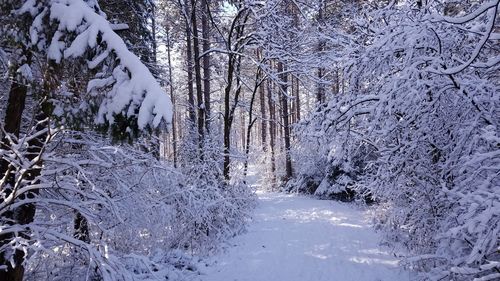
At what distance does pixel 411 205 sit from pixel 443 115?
5.99 ft

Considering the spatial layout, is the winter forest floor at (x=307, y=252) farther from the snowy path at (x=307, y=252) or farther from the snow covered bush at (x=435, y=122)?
the snow covered bush at (x=435, y=122)

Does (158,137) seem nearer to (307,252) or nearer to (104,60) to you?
(104,60)

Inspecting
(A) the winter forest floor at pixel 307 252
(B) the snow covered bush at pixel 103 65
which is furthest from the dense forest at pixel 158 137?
(A) the winter forest floor at pixel 307 252

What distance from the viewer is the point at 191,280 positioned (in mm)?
7012

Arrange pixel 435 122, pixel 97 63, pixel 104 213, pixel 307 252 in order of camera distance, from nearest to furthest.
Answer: pixel 97 63
pixel 435 122
pixel 104 213
pixel 307 252

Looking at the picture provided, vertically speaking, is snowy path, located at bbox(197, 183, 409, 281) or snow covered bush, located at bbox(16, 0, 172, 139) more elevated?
snow covered bush, located at bbox(16, 0, 172, 139)

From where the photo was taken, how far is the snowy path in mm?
7293

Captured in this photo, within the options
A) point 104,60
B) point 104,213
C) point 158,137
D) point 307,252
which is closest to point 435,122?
point 158,137

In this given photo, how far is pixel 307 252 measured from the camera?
341 inches

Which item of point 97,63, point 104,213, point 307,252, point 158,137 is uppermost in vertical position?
point 97,63

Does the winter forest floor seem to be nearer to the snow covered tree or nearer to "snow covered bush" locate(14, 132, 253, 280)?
"snow covered bush" locate(14, 132, 253, 280)

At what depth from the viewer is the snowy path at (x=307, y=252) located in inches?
287

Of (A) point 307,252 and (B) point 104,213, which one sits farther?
(A) point 307,252

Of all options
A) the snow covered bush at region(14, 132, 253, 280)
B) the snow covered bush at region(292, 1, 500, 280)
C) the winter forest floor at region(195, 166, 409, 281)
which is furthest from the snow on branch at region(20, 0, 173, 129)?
the winter forest floor at region(195, 166, 409, 281)
